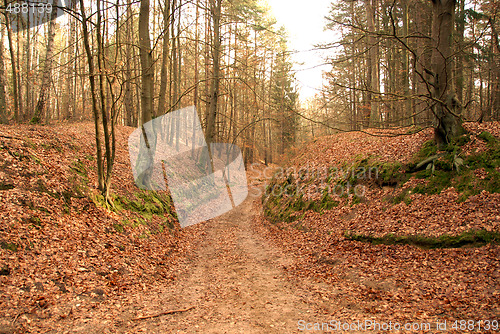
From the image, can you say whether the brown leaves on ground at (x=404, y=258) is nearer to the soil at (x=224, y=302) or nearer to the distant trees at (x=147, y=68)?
the soil at (x=224, y=302)

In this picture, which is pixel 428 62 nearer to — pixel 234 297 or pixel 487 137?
pixel 487 137

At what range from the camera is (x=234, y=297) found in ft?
18.2

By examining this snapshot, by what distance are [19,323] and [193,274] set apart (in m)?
3.62

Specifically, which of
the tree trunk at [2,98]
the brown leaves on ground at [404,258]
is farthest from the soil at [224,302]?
the tree trunk at [2,98]

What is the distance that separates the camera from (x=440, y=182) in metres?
7.41

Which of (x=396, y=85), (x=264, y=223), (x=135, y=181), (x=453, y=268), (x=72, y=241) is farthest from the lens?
(x=396, y=85)

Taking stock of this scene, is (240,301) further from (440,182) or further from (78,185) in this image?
(440,182)

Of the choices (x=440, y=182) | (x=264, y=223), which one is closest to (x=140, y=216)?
(x=264, y=223)

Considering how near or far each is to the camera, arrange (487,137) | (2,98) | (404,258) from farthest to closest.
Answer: (2,98)
(487,137)
(404,258)

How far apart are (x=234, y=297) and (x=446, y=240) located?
4590 mm

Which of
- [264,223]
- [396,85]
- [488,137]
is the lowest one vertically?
[264,223]

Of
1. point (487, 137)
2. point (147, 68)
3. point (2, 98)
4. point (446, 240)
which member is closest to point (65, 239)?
point (147, 68)

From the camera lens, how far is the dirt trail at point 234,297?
448cm

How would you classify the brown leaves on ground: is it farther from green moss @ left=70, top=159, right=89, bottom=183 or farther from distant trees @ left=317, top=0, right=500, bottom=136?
Answer: green moss @ left=70, top=159, right=89, bottom=183
